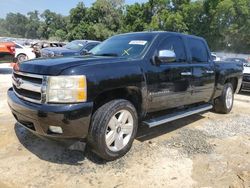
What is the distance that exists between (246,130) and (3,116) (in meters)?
4.91

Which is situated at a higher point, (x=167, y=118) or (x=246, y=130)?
(x=167, y=118)

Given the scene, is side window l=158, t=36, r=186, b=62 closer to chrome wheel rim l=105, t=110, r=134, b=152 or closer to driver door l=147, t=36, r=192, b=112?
driver door l=147, t=36, r=192, b=112

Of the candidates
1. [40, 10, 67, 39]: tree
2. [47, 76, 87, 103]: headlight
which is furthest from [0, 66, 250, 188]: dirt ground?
[40, 10, 67, 39]: tree

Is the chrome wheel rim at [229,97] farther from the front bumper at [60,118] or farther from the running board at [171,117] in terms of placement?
the front bumper at [60,118]

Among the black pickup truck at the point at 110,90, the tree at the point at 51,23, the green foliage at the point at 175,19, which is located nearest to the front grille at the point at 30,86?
the black pickup truck at the point at 110,90

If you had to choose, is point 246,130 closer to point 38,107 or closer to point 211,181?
point 211,181

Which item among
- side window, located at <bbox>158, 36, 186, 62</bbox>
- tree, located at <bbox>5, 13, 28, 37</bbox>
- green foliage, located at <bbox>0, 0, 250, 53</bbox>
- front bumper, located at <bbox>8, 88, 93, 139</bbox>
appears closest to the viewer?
front bumper, located at <bbox>8, 88, 93, 139</bbox>

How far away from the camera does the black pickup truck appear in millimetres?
3729

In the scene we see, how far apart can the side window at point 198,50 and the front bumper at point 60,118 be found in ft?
9.62

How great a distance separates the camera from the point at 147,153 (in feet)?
15.3

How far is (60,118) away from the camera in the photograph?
3662mm

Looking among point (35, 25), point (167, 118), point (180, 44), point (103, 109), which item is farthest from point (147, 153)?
point (35, 25)

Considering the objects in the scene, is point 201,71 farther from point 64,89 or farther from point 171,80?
point 64,89

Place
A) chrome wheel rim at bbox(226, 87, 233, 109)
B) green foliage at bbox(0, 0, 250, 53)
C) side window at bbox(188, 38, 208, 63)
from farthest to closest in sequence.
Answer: green foliage at bbox(0, 0, 250, 53) → chrome wheel rim at bbox(226, 87, 233, 109) → side window at bbox(188, 38, 208, 63)
